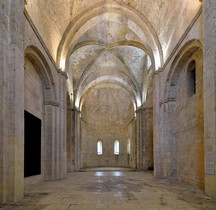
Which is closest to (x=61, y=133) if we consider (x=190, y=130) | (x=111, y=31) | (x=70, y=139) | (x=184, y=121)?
(x=184, y=121)

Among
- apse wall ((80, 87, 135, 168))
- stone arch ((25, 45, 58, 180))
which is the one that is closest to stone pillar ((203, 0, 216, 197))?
stone arch ((25, 45, 58, 180))

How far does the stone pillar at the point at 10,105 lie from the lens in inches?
302

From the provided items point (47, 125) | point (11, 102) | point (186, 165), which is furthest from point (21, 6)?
point (186, 165)

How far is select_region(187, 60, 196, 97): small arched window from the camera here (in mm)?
12773

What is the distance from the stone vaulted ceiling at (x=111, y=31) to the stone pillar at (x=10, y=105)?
284cm

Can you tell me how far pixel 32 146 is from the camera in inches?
486

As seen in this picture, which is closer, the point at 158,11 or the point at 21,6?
the point at 21,6

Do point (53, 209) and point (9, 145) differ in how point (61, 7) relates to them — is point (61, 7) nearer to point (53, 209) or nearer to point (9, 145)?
point (9, 145)

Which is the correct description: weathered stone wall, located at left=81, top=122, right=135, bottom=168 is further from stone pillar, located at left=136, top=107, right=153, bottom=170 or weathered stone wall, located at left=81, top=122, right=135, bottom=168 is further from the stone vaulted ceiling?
the stone vaulted ceiling

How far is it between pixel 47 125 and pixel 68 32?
19.2ft

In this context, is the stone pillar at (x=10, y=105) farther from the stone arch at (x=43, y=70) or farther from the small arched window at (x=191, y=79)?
the small arched window at (x=191, y=79)

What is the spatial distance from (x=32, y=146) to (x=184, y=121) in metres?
7.50

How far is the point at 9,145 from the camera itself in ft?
25.7

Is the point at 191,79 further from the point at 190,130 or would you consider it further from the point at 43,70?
the point at 43,70
